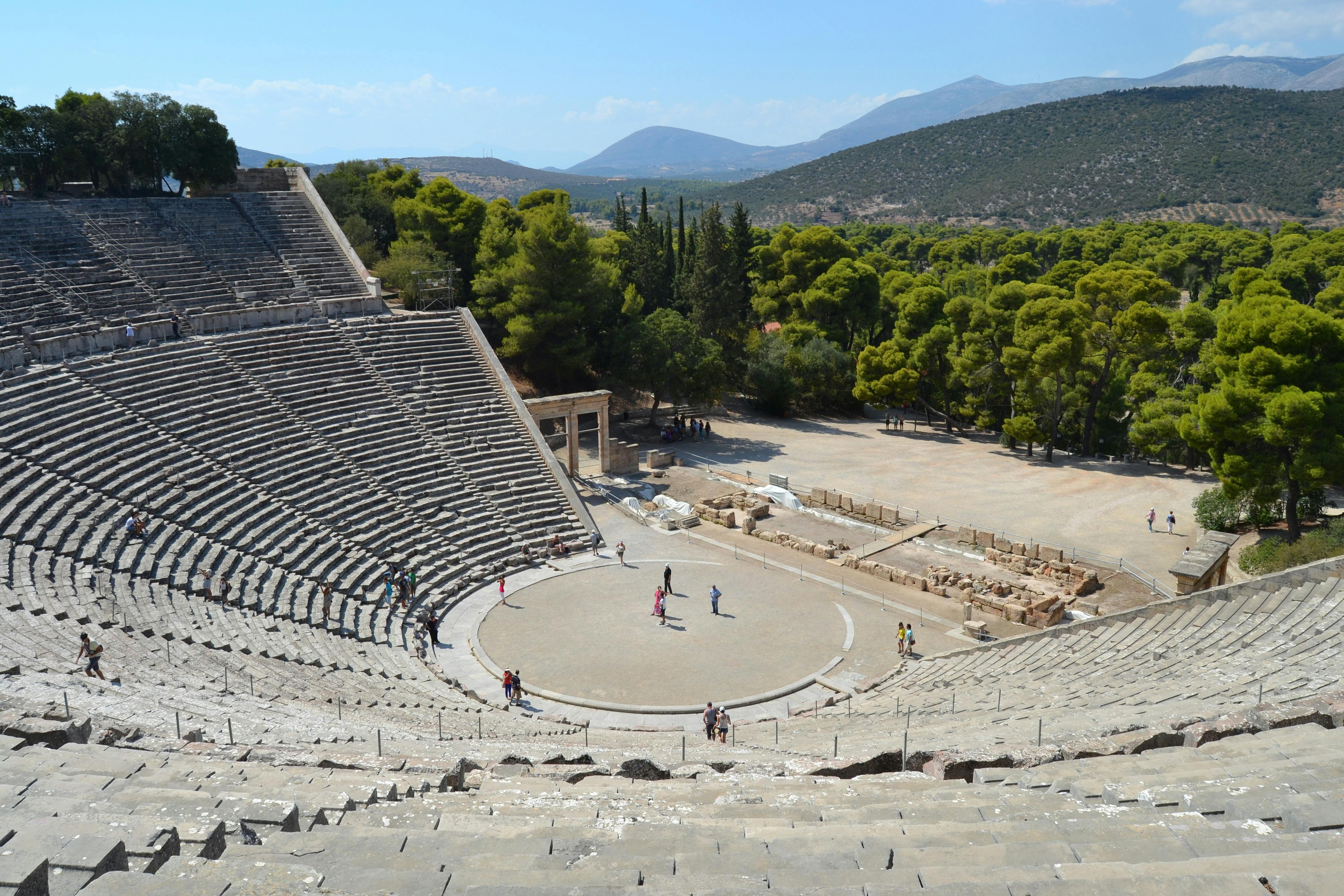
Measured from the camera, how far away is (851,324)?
54.7 m

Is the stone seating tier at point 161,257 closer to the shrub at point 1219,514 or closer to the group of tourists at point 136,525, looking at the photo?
the group of tourists at point 136,525

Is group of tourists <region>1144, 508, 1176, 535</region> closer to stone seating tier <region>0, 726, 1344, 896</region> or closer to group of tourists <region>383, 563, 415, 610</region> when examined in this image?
stone seating tier <region>0, 726, 1344, 896</region>

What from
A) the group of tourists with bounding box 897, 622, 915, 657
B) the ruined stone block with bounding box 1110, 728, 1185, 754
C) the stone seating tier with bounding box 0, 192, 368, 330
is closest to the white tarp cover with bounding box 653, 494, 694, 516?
the group of tourists with bounding box 897, 622, 915, 657

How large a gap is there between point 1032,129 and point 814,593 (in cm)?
16449

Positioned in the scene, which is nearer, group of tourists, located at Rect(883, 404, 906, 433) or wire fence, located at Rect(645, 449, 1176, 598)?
wire fence, located at Rect(645, 449, 1176, 598)

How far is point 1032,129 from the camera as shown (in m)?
165

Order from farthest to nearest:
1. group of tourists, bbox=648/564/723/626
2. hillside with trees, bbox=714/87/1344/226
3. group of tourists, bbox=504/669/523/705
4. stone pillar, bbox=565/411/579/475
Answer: hillside with trees, bbox=714/87/1344/226, stone pillar, bbox=565/411/579/475, group of tourists, bbox=648/564/723/626, group of tourists, bbox=504/669/523/705

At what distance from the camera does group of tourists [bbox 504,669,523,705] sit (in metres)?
18.6

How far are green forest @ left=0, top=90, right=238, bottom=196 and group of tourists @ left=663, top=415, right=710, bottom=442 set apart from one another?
927 inches

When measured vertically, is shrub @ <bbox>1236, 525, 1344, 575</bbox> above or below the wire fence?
above

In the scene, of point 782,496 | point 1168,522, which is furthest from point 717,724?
point 1168,522

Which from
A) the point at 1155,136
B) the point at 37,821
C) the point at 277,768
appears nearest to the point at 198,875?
the point at 37,821

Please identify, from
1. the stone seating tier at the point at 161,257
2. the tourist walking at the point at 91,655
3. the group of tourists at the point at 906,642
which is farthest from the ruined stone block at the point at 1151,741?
the stone seating tier at the point at 161,257

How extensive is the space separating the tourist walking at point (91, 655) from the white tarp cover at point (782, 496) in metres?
23.0
